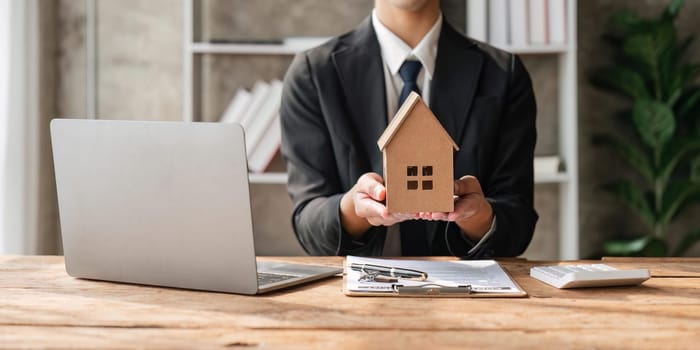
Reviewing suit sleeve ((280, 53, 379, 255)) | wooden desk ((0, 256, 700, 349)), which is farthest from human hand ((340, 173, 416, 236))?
suit sleeve ((280, 53, 379, 255))

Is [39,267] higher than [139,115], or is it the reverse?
[139,115]

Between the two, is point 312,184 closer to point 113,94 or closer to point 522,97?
point 522,97

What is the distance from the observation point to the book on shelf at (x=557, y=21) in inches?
107

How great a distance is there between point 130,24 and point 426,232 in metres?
1.71

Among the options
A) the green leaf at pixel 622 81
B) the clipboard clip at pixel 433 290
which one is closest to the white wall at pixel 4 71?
the clipboard clip at pixel 433 290

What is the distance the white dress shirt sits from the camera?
6.24ft

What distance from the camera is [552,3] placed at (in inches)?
107

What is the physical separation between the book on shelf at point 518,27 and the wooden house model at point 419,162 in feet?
5.10

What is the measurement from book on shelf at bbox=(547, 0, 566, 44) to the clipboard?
Answer: 1.49 meters

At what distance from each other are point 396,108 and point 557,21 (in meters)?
1.07

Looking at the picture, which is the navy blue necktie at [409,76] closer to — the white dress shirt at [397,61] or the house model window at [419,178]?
the white dress shirt at [397,61]

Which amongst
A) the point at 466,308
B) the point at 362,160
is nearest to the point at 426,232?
the point at 362,160

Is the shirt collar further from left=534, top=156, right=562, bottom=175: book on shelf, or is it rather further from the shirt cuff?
left=534, top=156, right=562, bottom=175: book on shelf

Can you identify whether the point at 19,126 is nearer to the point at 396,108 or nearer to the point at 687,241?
the point at 396,108
